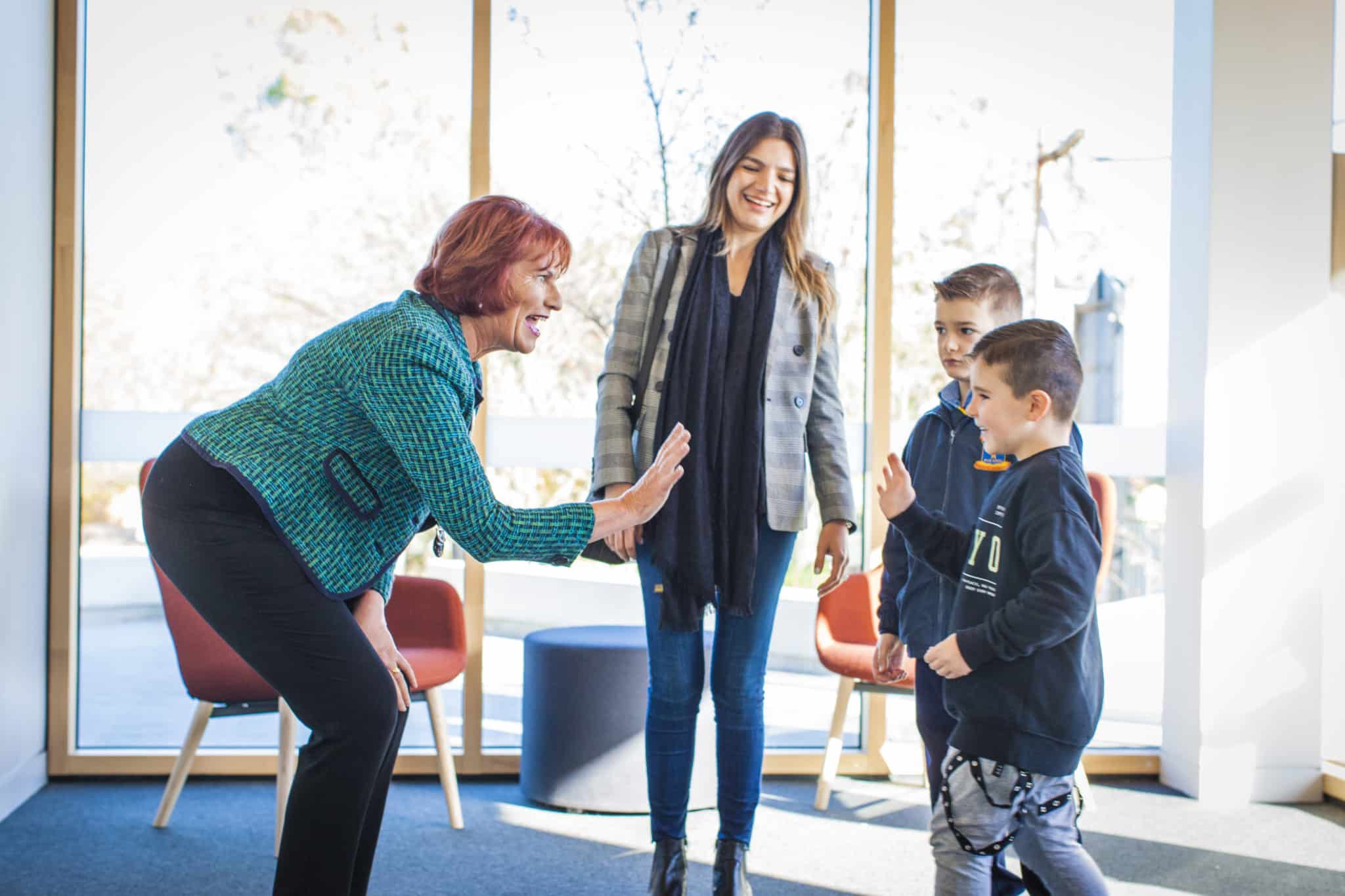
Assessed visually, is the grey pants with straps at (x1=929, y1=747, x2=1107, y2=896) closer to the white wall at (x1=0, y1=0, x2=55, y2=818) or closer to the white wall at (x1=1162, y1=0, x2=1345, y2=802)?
the white wall at (x1=1162, y1=0, x2=1345, y2=802)

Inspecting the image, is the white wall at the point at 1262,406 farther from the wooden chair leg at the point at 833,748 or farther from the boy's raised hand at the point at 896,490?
the boy's raised hand at the point at 896,490

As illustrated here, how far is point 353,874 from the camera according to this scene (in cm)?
178

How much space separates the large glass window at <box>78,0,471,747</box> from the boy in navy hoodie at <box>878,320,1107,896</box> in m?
2.08

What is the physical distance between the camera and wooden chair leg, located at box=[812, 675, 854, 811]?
125 inches

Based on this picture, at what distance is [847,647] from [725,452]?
3.74ft

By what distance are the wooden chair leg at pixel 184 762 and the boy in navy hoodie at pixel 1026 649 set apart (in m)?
1.92

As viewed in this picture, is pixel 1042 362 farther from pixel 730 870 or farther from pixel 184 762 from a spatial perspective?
pixel 184 762

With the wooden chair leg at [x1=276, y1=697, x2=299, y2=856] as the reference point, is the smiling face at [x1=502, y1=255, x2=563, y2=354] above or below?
above

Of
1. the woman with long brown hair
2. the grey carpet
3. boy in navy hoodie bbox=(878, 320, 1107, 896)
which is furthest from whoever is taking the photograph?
the grey carpet

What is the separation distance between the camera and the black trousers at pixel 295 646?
156cm

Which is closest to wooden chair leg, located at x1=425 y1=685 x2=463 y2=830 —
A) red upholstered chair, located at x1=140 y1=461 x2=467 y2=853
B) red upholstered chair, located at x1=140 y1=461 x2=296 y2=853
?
red upholstered chair, located at x1=140 y1=461 x2=467 y2=853

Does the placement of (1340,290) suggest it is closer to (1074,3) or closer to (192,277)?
(1074,3)

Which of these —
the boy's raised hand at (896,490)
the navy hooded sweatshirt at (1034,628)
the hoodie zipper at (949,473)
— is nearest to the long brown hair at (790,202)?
the hoodie zipper at (949,473)

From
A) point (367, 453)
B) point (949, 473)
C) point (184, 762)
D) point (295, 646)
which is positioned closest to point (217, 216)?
point (184, 762)
